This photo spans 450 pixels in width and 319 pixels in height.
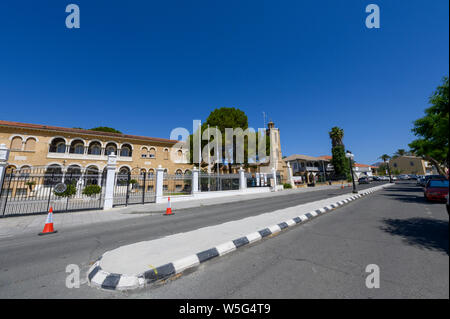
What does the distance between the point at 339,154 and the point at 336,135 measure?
5.20m

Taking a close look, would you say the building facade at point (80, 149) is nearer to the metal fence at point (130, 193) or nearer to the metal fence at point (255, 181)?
the metal fence at point (130, 193)

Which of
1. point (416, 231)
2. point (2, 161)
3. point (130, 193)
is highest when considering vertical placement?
point (2, 161)

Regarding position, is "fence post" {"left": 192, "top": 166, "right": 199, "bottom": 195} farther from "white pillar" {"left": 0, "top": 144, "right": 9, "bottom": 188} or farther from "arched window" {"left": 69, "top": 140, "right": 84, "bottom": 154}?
"arched window" {"left": 69, "top": 140, "right": 84, "bottom": 154}

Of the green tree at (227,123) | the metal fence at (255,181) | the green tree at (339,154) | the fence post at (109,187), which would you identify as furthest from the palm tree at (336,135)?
the fence post at (109,187)

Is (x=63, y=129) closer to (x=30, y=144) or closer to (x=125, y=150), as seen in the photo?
(x=30, y=144)

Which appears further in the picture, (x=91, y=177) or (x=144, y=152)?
(x=144, y=152)

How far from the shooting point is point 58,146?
23.4m

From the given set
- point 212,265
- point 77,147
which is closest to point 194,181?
point 212,265

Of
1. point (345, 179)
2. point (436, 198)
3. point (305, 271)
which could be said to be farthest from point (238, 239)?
point (345, 179)

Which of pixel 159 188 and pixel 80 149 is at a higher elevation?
pixel 80 149

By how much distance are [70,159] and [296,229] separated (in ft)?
95.5

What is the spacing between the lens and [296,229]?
17.5 feet

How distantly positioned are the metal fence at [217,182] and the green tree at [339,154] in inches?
1399
